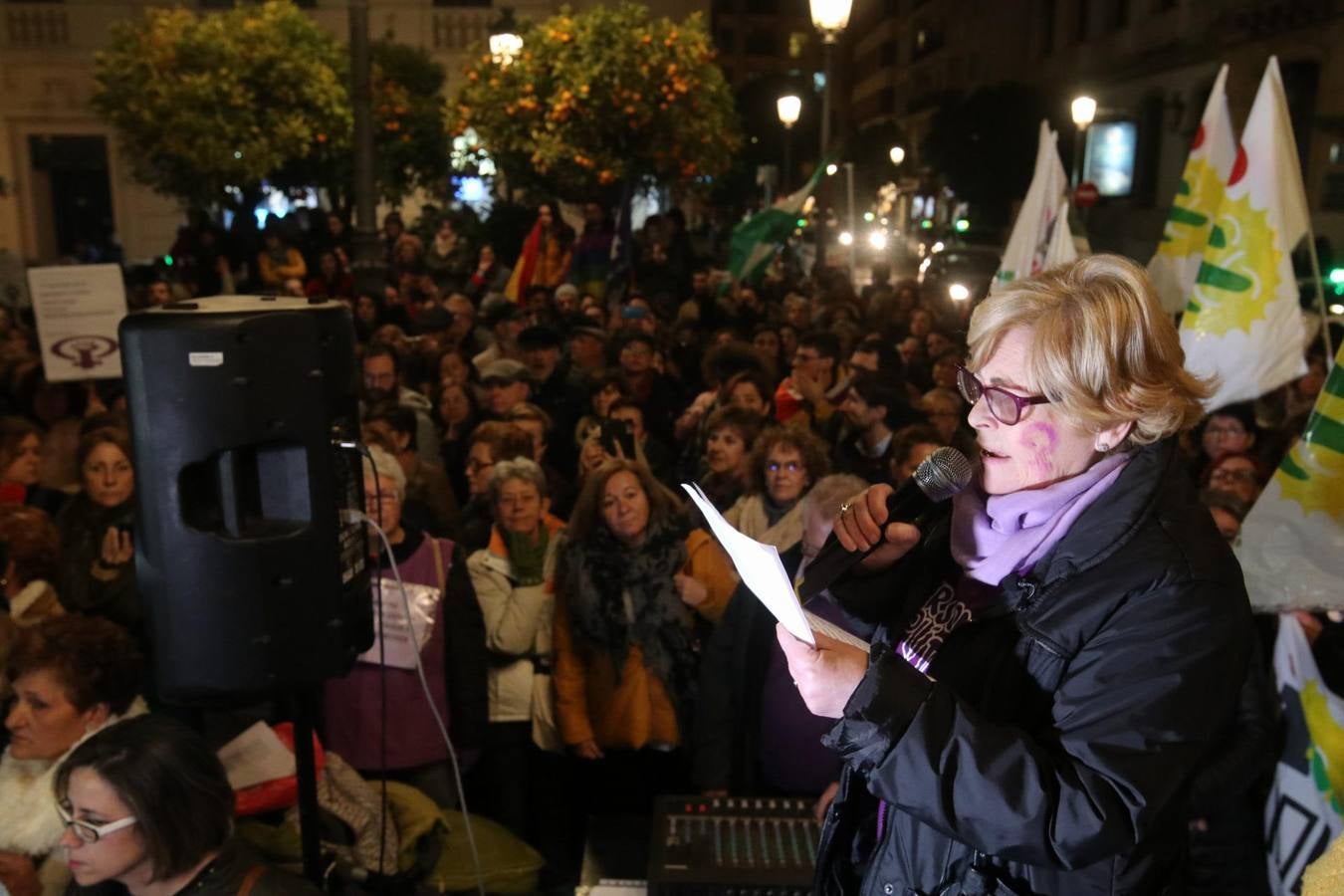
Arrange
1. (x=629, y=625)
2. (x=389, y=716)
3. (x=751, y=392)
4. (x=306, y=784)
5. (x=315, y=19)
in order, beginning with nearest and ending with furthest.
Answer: (x=306, y=784) → (x=389, y=716) → (x=629, y=625) → (x=751, y=392) → (x=315, y=19)

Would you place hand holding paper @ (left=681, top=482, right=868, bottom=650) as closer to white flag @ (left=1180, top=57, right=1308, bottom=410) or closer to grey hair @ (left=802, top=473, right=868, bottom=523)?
grey hair @ (left=802, top=473, right=868, bottom=523)

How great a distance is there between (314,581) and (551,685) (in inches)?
59.4

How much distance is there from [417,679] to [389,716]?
144 mm

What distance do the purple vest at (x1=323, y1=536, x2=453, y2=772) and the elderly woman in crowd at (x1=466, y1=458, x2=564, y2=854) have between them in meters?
0.31

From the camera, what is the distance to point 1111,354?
1.49 m

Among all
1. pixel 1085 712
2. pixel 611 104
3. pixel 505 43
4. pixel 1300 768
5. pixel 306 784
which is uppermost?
pixel 505 43

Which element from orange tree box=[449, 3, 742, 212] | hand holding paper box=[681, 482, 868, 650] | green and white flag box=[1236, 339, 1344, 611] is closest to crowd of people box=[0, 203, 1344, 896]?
green and white flag box=[1236, 339, 1344, 611]

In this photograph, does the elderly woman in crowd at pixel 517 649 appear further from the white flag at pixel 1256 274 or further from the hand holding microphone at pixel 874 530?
the white flag at pixel 1256 274

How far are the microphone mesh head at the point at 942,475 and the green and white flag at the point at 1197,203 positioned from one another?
5.28 meters

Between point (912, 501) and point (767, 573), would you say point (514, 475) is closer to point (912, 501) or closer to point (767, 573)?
point (912, 501)

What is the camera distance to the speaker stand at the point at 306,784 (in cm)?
283

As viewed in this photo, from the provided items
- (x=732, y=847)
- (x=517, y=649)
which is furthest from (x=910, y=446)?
(x=732, y=847)

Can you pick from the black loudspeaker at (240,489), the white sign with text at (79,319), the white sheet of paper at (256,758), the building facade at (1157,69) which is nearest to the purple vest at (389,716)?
the white sheet of paper at (256,758)

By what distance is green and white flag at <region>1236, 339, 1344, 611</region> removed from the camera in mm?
3369
